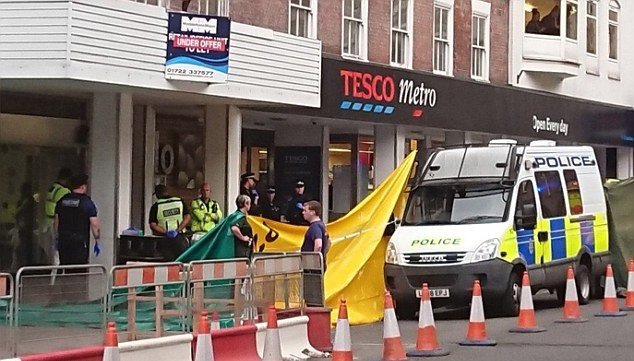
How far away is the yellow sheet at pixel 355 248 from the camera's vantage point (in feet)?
60.2

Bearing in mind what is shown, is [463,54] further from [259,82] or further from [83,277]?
[83,277]

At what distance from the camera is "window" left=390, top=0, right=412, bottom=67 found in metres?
26.2

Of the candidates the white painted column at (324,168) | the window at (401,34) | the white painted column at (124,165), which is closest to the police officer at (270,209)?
the white painted column at (324,168)

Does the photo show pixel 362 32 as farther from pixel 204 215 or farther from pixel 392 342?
pixel 392 342

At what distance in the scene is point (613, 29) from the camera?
36125 millimetres

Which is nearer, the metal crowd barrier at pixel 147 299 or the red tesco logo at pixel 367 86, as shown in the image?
the metal crowd barrier at pixel 147 299

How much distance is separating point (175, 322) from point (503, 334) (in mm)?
5682

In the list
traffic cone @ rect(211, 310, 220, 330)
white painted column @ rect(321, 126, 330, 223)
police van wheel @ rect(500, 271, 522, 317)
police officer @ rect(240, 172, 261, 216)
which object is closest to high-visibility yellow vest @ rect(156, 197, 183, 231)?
police officer @ rect(240, 172, 261, 216)

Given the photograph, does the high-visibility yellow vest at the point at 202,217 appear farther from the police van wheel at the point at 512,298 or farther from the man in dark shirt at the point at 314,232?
the police van wheel at the point at 512,298

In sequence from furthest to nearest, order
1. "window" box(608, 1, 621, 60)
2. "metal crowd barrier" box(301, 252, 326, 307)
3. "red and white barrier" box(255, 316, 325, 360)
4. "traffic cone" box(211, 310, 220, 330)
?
"window" box(608, 1, 621, 60) → "metal crowd barrier" box(301, 252, 326, 307) → "red and white barrier" box(255, 316, 325, 360) → "traffic cone" box(211, 310, 220, 330)

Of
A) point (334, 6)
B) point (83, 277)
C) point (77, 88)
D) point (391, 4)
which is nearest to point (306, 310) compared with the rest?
point (83, 277)

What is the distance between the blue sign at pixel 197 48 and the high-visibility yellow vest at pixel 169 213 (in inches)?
77.1

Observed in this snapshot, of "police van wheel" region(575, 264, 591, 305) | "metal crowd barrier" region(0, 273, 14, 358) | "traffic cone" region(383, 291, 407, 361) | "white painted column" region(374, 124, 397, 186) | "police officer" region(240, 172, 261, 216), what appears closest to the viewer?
"metal crowd barrier" region(0, 273, 14, 358)

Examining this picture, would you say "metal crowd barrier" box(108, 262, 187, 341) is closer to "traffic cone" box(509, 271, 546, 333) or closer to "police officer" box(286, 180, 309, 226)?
"traffic cone" box(509, 271, 546, 333)
